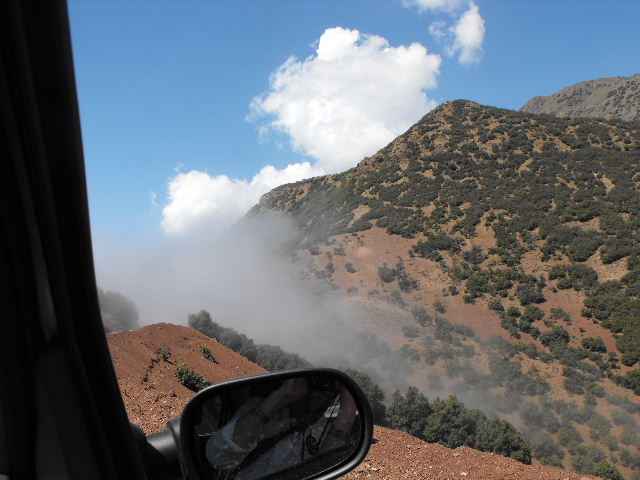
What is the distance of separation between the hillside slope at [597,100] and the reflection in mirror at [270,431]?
332 ft

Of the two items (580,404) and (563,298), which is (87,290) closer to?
(580,404)

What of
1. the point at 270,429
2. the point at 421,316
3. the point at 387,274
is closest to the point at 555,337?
the point at 421,316

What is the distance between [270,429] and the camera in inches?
77.8

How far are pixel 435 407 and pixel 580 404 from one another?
11151mm

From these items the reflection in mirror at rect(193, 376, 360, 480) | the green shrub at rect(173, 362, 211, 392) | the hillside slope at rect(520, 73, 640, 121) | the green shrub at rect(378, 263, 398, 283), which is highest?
the hillside slope at rect(520, 73, 640, 121)

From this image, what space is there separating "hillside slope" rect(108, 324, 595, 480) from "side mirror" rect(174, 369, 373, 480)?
7869 mm

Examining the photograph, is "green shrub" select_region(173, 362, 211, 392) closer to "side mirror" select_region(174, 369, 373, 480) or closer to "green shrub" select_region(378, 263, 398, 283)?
"side mirror" select_region(174, 369, 373, 480)

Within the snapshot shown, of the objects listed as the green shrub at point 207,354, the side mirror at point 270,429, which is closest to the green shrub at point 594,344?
the green shrub at point 207,354

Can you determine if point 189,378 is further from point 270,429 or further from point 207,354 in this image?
point 270,429

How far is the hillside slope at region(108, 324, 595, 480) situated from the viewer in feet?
32.9

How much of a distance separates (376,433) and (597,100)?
12492cm

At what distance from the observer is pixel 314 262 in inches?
2048

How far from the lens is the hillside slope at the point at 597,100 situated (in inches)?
3762

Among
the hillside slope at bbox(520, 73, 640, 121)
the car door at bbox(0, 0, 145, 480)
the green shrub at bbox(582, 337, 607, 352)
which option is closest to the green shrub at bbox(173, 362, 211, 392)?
the car door at bbox(0, 0, 145, 480)
